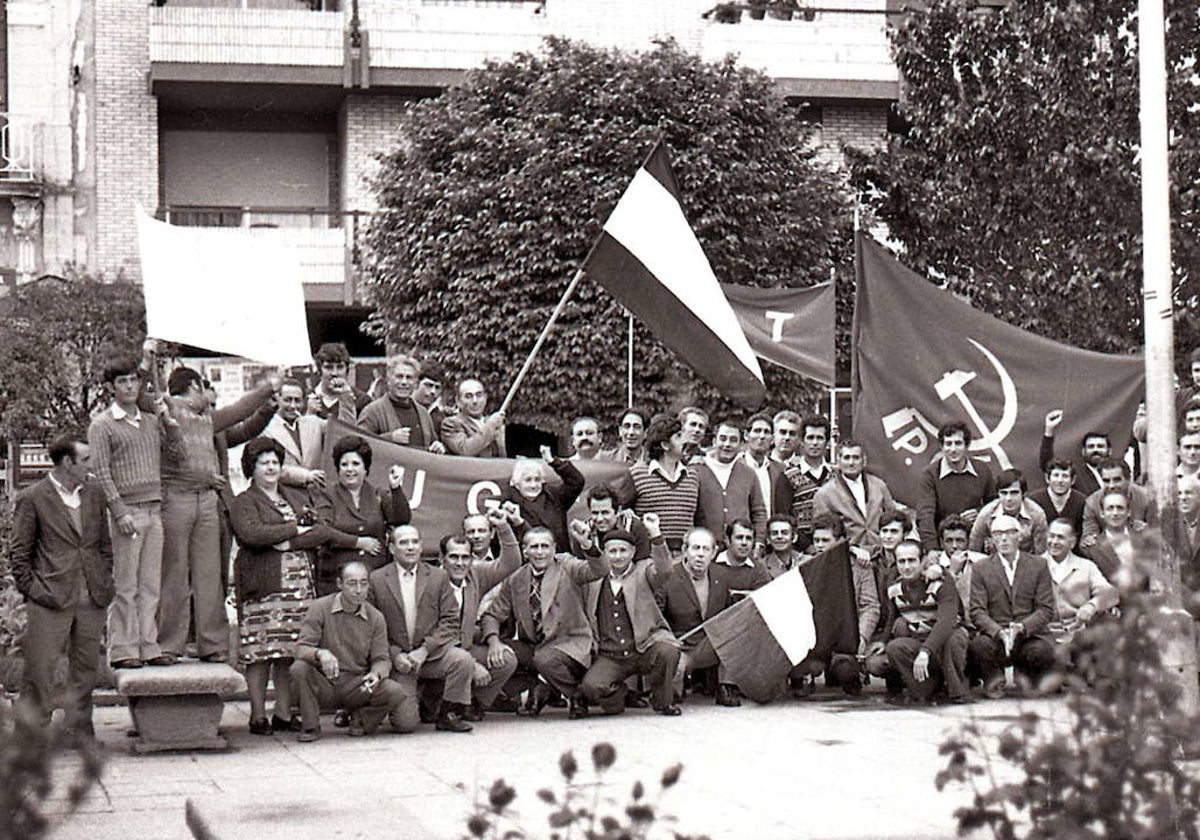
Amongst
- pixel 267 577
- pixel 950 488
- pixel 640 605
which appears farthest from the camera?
pixel 950 488

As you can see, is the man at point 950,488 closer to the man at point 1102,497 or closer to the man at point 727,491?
the man at point 1102,497

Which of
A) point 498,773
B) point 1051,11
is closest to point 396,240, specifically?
point 1051,11

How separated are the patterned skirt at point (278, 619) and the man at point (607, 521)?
1.94 meters

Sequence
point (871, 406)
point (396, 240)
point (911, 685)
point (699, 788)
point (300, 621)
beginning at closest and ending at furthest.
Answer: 1. point (699, 788)
2. point (300, 621)
3. point (911, 685)
4. point (871, 406)
5. point (396, 240)

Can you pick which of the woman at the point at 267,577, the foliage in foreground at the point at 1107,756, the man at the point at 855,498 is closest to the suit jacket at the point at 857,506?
the man at the point at 855,498

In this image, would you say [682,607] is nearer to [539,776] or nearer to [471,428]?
[471,428]

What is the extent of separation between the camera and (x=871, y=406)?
13.1 metres

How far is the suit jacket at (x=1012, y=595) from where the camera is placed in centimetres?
1223

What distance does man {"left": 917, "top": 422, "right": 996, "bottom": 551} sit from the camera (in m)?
12.8

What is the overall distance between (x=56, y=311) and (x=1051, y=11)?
12.4 m

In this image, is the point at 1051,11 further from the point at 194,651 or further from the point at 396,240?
the point at 194,651

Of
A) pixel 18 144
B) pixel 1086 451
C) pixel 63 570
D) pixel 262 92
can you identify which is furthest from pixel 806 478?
pixel 18 144

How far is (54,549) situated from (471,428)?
11.4ft

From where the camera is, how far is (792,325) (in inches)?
547
